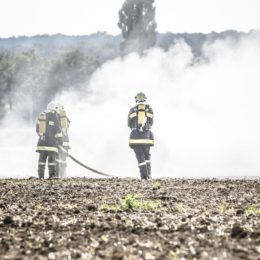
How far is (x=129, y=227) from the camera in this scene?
655 centimetres

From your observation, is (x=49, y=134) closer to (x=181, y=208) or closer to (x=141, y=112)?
(x=141, y=112)

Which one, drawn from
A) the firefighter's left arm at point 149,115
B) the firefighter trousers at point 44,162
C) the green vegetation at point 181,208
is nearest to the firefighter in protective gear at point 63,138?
the firefighter trousers at point 44,162

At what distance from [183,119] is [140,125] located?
17.4 meters

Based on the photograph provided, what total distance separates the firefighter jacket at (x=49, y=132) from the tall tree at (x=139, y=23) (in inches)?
1990

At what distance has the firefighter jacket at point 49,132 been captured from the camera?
19.1 meters

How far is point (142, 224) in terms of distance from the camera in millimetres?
6785

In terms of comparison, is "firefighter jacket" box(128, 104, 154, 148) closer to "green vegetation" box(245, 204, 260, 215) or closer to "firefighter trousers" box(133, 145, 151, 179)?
"firefighter trousers" box(133, 145, 151, 179)

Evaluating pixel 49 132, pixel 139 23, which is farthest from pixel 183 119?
pixel 139 23

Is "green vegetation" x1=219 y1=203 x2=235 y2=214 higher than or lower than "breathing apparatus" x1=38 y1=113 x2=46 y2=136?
lower

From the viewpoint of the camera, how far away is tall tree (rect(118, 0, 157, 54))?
2694 inches

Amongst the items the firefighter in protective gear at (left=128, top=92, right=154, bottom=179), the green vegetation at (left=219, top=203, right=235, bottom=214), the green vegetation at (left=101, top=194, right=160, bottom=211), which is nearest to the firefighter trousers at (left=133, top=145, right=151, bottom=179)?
the firefighter in protective gear at (left=128, top=92, right=154, bottom=179)

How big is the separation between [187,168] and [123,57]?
45403mm

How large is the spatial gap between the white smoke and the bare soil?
13055mm

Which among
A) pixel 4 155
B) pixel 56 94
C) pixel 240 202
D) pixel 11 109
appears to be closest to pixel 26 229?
pixel 240 202
